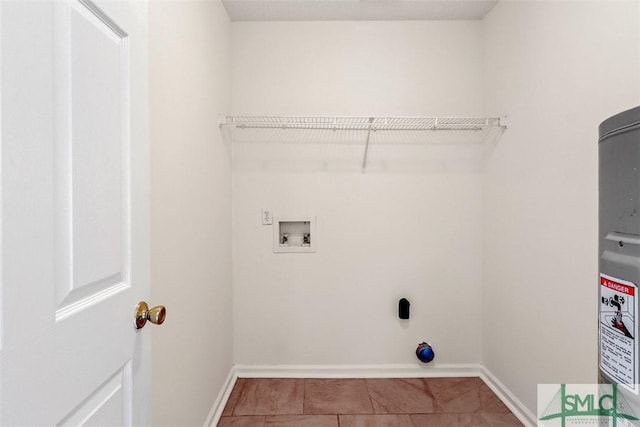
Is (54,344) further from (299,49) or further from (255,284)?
(299,49)

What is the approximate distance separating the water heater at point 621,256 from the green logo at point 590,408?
0.02 meters

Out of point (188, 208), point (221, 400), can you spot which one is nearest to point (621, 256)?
point (188, 208)

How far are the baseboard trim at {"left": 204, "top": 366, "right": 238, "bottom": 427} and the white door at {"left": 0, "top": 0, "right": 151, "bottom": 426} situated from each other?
1.01 m

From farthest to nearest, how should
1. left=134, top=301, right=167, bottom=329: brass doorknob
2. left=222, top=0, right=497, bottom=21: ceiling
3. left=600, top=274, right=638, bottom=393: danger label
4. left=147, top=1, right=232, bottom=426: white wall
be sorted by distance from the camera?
1. left=222, top=0, right=497, bottom=21: ceiling
2. left=147, top=1, right=232, bottom=426: white wall
3. left=134, top=301, right=167, bottom=329: brass doorknob
4. left=600, top=274, right=638, bottom=393: danger label

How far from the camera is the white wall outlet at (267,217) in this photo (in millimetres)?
2117

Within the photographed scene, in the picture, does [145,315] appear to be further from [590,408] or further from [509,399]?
[509,399]

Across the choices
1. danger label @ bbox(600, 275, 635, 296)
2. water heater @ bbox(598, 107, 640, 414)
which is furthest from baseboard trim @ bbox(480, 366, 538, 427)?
danger label @ bbox(600, 275, 635, 296)

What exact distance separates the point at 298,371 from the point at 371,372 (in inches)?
20.5

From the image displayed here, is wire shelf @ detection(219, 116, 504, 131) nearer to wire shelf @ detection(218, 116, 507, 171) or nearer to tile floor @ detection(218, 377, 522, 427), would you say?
wire shelf @ detection(218, 116, 507, 171)

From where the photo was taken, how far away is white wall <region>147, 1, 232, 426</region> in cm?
114

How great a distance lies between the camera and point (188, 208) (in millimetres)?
1396

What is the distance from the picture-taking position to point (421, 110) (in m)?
2.11

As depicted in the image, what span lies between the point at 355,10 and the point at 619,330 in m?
2.15

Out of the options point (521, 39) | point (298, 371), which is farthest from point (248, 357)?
point (521, 39)
